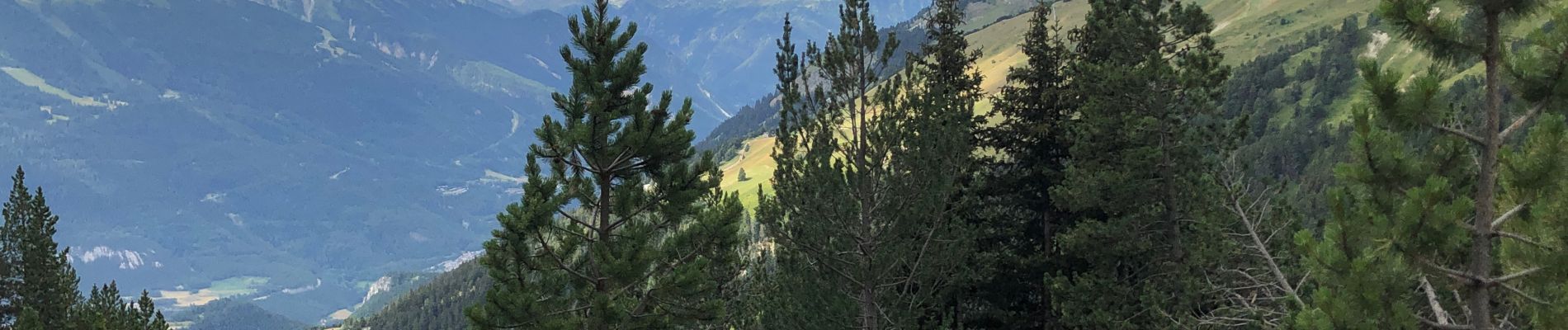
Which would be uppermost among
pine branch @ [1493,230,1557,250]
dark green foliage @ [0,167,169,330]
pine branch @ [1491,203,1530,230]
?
dark green foliage @ [0,167,169,330]

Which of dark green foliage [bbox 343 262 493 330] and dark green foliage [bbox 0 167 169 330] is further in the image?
dark green foliage [bbox 343 262 493 330]

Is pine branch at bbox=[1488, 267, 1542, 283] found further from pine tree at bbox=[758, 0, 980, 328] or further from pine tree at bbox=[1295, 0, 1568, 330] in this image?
pine tree at bbox=[758, 0, 980, 328]

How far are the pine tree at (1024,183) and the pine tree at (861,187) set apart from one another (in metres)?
3.88

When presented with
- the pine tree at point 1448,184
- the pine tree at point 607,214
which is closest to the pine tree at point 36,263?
the pine tree at point 607,214

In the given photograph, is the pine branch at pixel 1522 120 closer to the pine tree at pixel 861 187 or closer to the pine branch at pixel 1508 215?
the pine branch at pixel 1508 215

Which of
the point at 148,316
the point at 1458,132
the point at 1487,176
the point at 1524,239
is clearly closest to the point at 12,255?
the point at 148,316

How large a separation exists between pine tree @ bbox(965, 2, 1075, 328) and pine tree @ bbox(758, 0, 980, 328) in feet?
12.7

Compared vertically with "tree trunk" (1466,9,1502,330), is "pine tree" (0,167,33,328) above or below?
above

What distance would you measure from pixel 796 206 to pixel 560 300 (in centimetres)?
541

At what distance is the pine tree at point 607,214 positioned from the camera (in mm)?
14289

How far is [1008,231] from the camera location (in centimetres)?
2267

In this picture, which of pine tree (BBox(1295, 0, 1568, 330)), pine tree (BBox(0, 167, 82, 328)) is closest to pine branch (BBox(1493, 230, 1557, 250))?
pine tree (BBox(1295, 0, 1568, 330))

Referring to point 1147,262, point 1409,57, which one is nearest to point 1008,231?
point 1147,262

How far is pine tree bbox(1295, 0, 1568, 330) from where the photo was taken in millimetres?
8445
